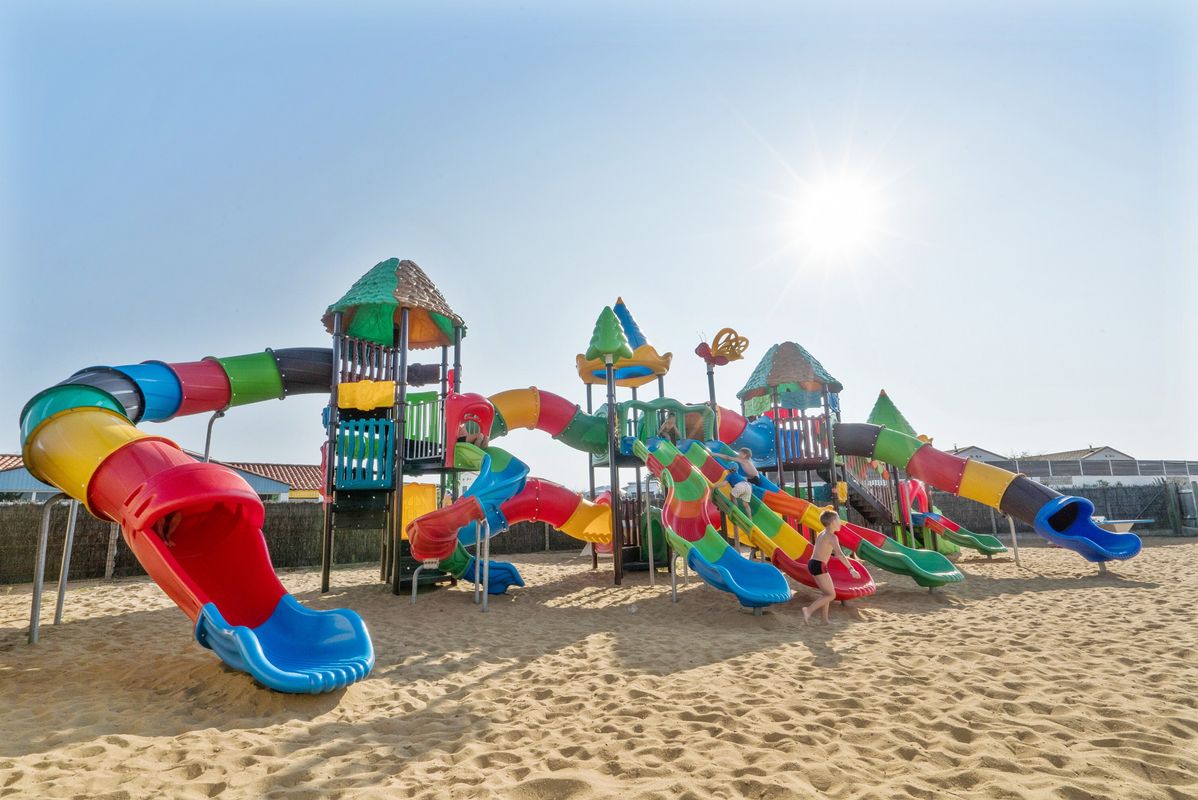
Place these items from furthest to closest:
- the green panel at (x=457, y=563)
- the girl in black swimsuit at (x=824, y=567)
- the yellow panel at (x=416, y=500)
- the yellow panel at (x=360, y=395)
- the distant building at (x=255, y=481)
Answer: the distant building at (x=255, y=481) → the yellow panel at (x=416, y=500) → the green panel at (x=457, y=563) → the yellow panel at (x=360, y=395) → the girl in black swimsuit at (x=824, y=567)

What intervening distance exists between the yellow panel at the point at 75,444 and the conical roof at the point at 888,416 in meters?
16.9

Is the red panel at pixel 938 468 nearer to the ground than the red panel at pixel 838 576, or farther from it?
farther from it

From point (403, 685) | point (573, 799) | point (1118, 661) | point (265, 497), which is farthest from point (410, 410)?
point (265, 497)

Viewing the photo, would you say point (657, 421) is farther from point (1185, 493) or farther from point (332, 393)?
point (1185, 493)

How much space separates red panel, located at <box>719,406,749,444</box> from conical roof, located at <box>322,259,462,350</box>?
648 centimetres

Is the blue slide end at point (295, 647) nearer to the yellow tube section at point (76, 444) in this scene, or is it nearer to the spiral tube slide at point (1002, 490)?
the yellow tube section at point (76, 444)

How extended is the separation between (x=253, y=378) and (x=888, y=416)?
15.9 metres

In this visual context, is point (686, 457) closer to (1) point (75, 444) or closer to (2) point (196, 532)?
(2) point (196, 532)

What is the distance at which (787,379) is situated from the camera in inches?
739

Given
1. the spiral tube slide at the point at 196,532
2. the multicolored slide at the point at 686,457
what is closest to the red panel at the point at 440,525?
the multicolored slide at the point at 686,457

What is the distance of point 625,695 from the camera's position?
4.41m

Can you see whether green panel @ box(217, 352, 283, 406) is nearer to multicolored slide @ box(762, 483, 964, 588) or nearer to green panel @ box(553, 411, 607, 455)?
green panel @ box(553, 411, 607, 455)

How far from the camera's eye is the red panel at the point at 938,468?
39.8ft

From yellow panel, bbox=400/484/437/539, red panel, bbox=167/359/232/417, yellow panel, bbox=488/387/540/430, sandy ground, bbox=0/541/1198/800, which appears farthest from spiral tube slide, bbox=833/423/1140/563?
red panel, bbox=167/359/232/417
